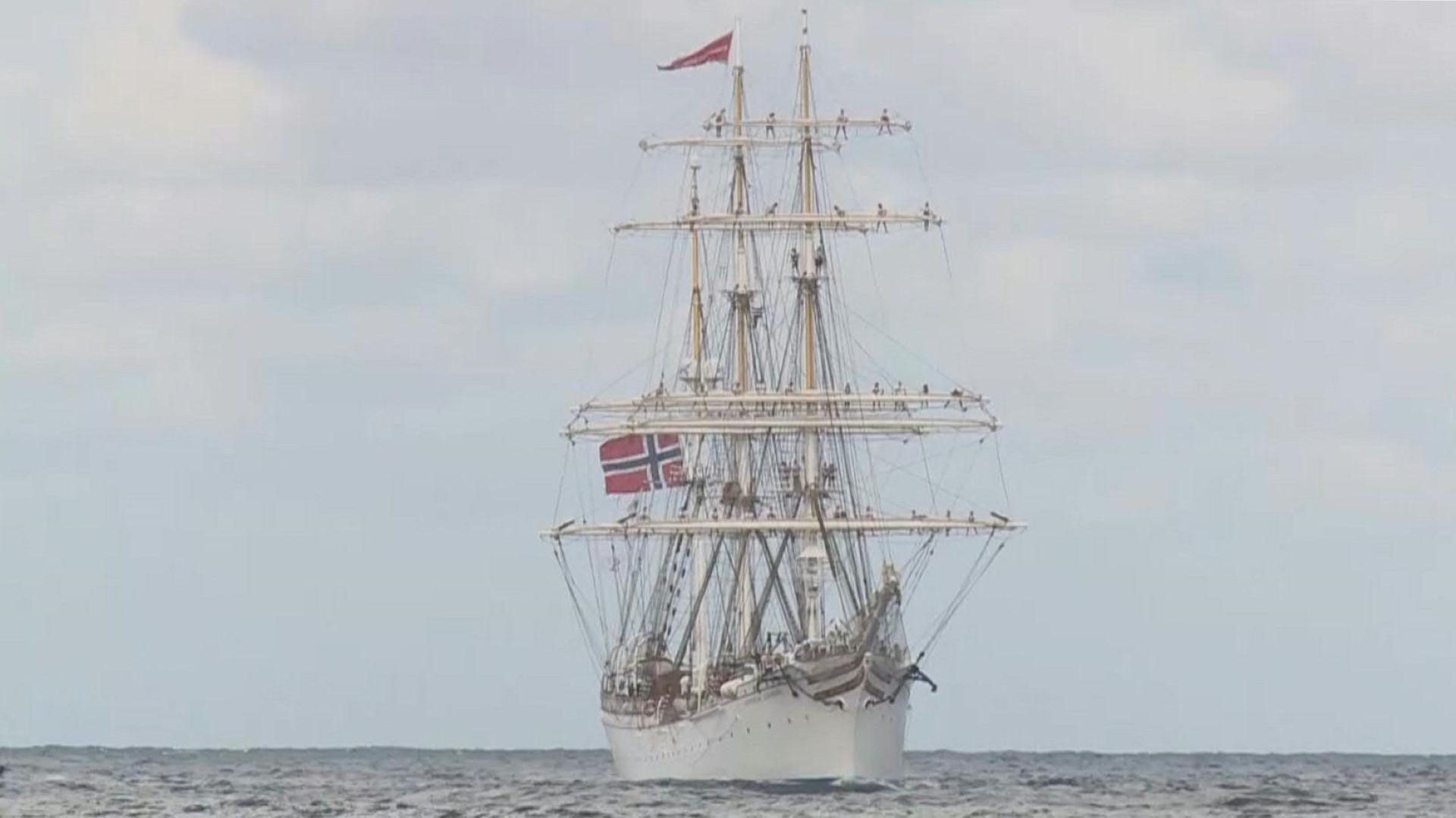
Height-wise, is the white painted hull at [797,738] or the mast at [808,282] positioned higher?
the mast at [808,282]

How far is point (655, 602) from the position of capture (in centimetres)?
14675

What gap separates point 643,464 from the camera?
135625mm

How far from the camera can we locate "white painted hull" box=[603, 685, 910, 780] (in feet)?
405

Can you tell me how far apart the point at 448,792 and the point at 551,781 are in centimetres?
2150

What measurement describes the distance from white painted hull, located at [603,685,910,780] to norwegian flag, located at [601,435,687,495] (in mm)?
9619

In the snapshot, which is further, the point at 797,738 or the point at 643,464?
the point at 643,464

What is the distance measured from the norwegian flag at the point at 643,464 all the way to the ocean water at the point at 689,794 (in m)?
11.1

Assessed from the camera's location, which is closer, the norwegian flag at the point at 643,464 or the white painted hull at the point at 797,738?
the white painted hull at the point at 797,738

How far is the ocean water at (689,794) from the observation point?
112812 millimetres

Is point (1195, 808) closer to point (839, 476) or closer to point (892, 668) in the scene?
point (892, 668)

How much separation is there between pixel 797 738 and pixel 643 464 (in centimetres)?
1581

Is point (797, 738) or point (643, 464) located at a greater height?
point (643, 464)

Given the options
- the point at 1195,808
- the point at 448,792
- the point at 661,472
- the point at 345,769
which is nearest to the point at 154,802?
the point at 448,792

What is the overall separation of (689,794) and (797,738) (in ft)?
15.3
